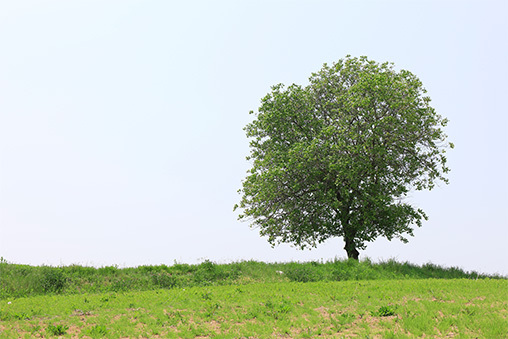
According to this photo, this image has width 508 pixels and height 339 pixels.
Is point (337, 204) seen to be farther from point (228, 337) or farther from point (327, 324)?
point (228, 337)

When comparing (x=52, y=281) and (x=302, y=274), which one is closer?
(x=52, y=281)

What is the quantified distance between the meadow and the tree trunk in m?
5.85

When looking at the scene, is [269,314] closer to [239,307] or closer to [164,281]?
[239,307]

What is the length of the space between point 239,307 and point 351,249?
49.6 ft

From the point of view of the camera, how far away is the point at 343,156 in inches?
1022

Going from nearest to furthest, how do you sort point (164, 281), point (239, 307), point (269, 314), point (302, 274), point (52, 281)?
point (269, 314)
point (239, 307)
point (52, 281)
point (164, 281)
point (302, 274)

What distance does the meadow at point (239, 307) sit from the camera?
12.4m

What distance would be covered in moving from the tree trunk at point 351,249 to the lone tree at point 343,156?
7 centimetres

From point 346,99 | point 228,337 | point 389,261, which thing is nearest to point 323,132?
point 346,99

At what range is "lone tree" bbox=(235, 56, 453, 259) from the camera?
2638 centimetres

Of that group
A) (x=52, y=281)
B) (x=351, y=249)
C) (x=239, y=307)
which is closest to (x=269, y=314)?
(x=239, y=307)

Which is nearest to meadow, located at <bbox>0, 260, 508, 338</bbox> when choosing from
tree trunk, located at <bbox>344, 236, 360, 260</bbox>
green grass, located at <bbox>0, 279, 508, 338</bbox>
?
green grass, located at <bbox>0, 279, 508, 338</bbox>

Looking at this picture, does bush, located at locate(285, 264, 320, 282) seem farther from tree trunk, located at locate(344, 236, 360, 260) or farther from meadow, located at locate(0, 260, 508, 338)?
tree trunk, located at locate(344, 236, 360, 260)

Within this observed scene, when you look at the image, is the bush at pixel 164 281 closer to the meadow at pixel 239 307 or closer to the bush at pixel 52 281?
the meadow at pixel 239 307
